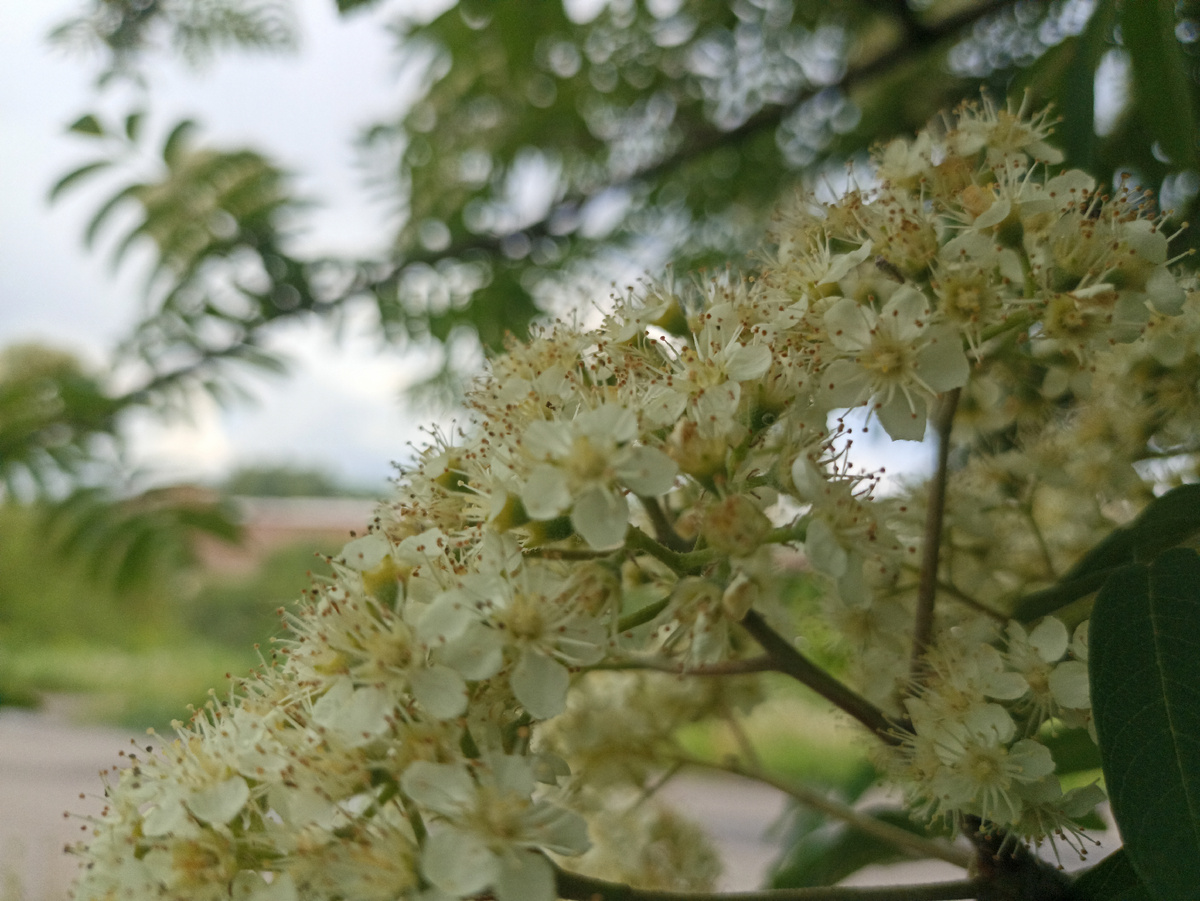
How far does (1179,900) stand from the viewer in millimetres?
452

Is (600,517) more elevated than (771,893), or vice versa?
(600,517)

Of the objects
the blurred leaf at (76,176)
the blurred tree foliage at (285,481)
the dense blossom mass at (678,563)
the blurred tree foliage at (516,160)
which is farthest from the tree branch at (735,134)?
the blurred tree foliage at (285,481)

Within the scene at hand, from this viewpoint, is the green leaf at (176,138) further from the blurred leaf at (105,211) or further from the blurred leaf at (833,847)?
the blurred leaf at (833,847)

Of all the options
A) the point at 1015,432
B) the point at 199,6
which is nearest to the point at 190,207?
the point at 199,6

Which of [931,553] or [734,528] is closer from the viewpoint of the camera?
[734,528]

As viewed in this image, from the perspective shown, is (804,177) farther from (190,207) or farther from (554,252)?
(190,207)

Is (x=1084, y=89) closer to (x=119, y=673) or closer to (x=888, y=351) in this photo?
(x=888, y=351)

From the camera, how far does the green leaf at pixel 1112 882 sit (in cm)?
54

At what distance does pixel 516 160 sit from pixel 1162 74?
1.13m

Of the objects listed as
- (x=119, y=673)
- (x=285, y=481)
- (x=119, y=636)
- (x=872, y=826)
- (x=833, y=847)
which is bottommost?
(x=285, y=481)

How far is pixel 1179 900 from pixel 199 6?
1745mm

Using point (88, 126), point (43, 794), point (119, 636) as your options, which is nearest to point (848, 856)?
point (88, 126)

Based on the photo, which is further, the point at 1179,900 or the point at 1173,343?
the point at 1173,343

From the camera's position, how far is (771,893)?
0.56 m
